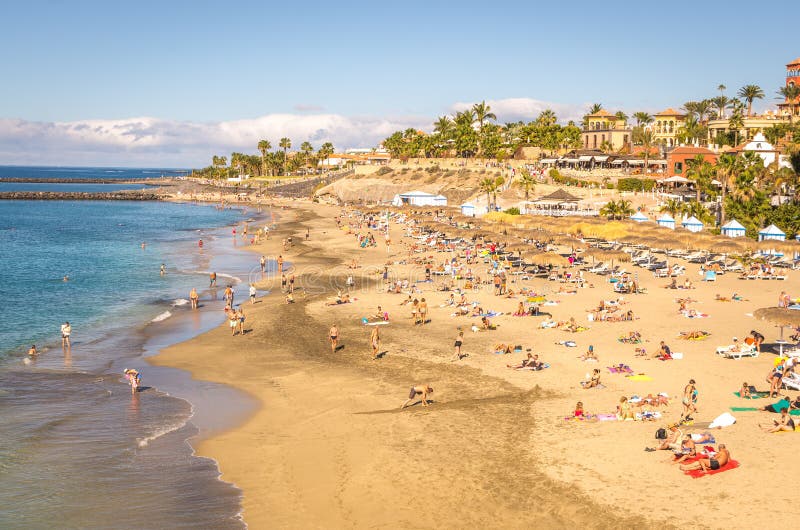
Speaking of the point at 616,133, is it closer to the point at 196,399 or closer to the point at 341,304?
the point at 341,304

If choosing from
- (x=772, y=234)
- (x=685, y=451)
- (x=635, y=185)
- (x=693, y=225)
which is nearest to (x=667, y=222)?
(x=693, y=225)

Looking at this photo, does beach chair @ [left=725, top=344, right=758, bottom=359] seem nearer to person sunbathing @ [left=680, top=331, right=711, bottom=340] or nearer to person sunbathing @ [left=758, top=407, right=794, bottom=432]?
person sunbathing @ [left=680, top=331, right=711, bottom=340]

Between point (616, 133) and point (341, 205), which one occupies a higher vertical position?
point (616, 133)

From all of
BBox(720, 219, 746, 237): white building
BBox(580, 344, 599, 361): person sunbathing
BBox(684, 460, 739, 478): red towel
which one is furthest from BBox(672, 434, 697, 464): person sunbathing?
BBox(720, 219, 746, 237): white building

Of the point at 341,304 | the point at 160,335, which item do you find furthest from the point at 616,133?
the point at 160,335

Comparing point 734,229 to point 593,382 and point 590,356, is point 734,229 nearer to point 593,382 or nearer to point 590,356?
point 590,356

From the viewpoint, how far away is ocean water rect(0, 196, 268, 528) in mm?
14070

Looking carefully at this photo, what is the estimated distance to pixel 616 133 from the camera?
110625 mm

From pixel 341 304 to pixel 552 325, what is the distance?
11495 millimetres

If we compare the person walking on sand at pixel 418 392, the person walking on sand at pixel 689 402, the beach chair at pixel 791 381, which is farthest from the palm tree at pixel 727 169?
the person walking on sand at pixel 418 392

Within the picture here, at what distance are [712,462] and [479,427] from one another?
5627 millimetres

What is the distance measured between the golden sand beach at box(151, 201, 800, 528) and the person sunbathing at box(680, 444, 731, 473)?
23cm

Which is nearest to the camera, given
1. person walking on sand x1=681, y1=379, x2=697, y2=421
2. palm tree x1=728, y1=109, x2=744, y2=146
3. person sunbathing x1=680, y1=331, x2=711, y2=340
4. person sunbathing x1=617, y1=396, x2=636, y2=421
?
person walking on sand x1=681, y1=379, x2=697, y2=421

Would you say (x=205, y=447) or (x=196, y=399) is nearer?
(x=205, y=447)
